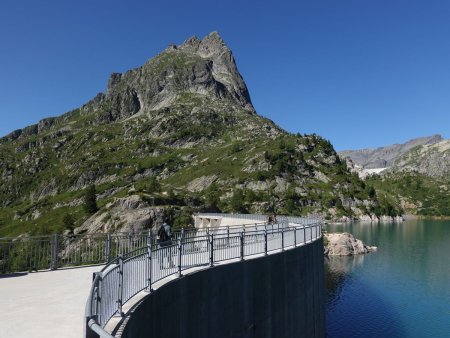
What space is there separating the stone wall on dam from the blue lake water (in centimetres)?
1384

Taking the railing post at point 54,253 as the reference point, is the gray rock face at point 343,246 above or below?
below

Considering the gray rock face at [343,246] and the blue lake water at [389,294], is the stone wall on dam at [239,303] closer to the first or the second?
the blue lake water at [389,294]

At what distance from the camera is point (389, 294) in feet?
161

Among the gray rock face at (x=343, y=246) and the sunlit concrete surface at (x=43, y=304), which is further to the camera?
the gray rock face at (x=343, y=246)

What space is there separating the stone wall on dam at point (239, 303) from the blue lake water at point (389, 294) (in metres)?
13.8

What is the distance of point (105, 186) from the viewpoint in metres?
176

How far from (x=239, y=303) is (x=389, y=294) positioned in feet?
126

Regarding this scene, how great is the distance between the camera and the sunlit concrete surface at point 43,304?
31.5 feet

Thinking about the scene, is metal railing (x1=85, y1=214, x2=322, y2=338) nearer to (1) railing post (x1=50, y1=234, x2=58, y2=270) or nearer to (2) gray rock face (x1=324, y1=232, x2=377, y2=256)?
(1) railing post (x1=50, y1=234, x2=58, y2=270)

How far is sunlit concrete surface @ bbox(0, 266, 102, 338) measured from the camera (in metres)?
9.60

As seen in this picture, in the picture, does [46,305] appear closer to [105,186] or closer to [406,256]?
[406,256]

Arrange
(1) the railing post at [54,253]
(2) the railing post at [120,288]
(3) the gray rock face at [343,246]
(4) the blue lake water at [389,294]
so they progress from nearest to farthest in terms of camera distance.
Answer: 1. (2) the railing post at [120,288]
2. (1) the railing post at [54,253]
3. (4) the blue lake water at [389,294]
4. (3) the gray rock face at [343,246]

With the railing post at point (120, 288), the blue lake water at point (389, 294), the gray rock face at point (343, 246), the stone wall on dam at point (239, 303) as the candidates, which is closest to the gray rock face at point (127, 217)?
the gray rock face at point (343, 246)

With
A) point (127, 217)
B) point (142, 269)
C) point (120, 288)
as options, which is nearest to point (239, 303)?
point (142, 269)
